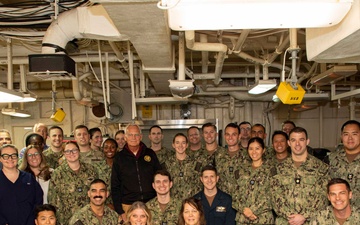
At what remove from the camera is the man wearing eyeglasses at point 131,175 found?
358 cm

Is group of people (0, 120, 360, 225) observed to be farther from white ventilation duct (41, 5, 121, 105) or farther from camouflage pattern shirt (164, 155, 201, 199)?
white ventilation duct (41, 5, 121, 105)

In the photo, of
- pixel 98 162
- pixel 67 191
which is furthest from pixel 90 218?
pixel 98 162

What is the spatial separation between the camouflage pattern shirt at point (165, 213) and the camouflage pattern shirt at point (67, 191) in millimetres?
749

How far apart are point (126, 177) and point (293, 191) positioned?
1.73 metres

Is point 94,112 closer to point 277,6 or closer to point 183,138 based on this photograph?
point 183,138

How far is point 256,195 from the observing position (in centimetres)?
336

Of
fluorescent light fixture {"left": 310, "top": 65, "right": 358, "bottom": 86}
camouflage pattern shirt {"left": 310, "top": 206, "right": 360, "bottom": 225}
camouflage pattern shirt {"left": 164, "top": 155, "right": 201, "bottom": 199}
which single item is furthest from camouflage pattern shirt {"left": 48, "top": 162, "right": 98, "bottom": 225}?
fluorescent light fixture {"left": 310, "top": 65, "right": 358, "bottom": 86}

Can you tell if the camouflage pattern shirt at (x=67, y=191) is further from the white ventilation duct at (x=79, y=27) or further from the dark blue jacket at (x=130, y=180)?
the white ventilation duct at (x=79, y=27)

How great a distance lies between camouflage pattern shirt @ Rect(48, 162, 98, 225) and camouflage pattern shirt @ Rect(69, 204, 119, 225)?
0.33 meters

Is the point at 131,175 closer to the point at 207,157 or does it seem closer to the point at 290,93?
the point at 207,157

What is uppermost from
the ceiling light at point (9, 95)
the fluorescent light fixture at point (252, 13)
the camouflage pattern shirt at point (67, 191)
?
the fluorescent light fixture at point (252, 13)

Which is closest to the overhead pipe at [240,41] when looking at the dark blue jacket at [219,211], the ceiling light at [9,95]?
the dark blue jacket at [219,211]

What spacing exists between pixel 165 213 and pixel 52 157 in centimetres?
171

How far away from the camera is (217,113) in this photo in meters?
7.74
